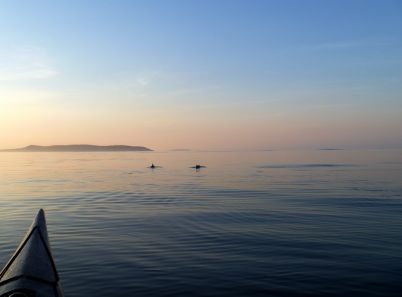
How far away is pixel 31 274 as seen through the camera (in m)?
9.16

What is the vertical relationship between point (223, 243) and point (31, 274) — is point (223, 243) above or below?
below

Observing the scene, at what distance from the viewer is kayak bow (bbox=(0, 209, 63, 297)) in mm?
8266

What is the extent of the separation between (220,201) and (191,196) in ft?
15.3

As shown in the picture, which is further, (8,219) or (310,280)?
(8,219)

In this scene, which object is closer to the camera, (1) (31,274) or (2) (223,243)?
(1) (31,274)

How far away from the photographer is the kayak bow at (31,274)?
827 cm

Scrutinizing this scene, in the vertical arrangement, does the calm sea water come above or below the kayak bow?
below

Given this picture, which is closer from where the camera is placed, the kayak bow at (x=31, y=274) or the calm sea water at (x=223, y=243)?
the kayak bow at (x=31, y=274)

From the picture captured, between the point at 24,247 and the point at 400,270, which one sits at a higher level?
the point at 24,247

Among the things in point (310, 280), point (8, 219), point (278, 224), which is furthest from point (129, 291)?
point (8, 219)

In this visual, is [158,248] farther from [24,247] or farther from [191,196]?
[191,196]

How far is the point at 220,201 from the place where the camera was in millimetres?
31734

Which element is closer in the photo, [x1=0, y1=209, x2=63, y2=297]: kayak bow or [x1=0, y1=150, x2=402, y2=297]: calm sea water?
[x1=0, y1=209, x2=63, y2=297]: kayak bow

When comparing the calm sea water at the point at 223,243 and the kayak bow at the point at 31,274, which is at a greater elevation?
the kayak bow at the point at 31,274
